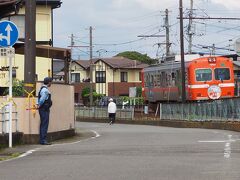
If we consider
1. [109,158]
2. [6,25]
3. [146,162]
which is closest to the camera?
[146,162]

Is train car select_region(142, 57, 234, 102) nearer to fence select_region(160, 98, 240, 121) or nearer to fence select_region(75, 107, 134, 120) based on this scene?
fence select_region(160, 98, 240, 121)

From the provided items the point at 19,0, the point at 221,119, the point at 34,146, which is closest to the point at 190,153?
the point at 34,146

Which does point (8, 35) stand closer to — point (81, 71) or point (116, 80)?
point (116, 80)

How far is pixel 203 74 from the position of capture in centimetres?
3544

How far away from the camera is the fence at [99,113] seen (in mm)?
44394

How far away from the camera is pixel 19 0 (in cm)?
1719

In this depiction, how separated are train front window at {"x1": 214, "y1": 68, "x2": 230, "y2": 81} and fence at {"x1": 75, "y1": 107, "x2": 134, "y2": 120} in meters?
9.87

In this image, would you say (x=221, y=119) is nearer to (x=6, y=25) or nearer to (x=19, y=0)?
(x=19, y=0)

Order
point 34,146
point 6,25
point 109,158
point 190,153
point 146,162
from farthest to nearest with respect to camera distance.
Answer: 1. point 34,146
2. point 6,25
3. point 190,153
4. point 109,158
5. point 146,162

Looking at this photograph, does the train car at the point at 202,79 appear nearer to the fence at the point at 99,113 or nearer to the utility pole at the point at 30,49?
the fence at the point at 99,113

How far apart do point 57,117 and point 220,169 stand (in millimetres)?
8433

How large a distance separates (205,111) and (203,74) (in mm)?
6732

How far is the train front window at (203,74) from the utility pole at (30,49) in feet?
69.8

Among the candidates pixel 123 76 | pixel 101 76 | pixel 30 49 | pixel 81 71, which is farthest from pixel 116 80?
pixel 30 49
